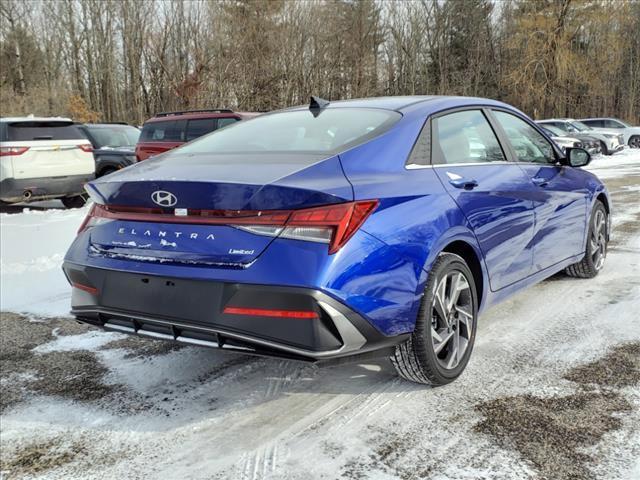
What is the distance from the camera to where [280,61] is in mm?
27078

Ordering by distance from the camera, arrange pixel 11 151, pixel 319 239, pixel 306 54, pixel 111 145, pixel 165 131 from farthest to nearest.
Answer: pixel 306 54 → pixel 111 145 → pixel 165 131 → pixel 11 151 → pixel 319 239

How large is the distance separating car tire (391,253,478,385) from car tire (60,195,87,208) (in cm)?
972

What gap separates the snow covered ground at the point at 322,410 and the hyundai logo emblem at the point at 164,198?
1047mm

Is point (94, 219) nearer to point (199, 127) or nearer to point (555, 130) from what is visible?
point (199, 127)

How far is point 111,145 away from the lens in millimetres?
13281

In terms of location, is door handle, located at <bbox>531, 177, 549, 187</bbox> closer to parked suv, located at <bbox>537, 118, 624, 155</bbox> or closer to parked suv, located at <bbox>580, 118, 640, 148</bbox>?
parked suv, located at <bbox>537, 118, 624, 155</bbox>

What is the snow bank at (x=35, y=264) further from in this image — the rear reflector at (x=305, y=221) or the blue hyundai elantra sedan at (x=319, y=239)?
the rear reflector at (x=305, y=221)

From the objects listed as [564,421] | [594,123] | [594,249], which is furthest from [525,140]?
[594,123]

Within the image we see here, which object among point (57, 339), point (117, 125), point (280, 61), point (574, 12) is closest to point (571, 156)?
point (57, 339)

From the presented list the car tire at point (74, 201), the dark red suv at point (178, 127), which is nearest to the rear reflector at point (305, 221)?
the dark red suv at point (178, 127)

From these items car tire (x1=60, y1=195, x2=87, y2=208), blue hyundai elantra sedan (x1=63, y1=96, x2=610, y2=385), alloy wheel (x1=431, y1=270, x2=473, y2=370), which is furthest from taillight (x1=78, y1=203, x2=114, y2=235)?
car tire (x1=60, y1=195, x2=87, y2=208)

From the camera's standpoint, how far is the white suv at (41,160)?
31.9ft

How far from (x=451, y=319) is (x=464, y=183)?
29.4 inches

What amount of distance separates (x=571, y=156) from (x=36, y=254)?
5469 millimetres
